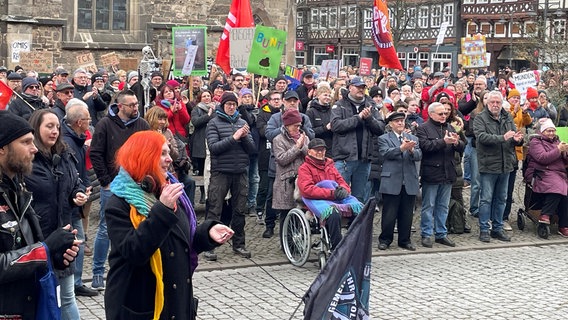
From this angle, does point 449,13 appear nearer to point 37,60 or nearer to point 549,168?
point 37,60

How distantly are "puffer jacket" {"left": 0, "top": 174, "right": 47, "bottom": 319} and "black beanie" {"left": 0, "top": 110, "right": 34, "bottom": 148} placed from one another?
0.21 metres

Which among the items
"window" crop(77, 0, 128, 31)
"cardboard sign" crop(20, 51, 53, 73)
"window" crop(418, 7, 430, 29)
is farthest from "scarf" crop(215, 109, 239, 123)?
"window" crop(418, 7, 430, 29)

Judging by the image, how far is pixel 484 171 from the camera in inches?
469

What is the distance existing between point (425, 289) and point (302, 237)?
1.61 metres

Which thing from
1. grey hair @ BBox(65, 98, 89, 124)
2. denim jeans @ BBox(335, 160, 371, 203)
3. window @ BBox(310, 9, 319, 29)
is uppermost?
window @ BBox(310, 9, 319, 29)

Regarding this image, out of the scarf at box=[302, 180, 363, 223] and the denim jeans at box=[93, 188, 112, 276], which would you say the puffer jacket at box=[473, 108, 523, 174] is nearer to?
the scarf at box=[302, 180, 363, 223]

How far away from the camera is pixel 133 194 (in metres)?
4.79

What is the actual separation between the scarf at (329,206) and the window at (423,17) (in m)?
55.6

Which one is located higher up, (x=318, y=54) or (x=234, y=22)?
(x=318, y=54)

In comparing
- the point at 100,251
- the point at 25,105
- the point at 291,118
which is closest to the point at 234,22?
the point at 25,105

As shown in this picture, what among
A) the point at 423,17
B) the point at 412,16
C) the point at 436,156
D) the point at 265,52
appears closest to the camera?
the point at 436,156

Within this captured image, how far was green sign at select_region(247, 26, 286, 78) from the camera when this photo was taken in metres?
14.2

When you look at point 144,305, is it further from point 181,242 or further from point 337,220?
point 337,220

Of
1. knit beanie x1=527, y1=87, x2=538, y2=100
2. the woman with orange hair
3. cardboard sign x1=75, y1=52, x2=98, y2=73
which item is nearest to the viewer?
the woman with orange hair
